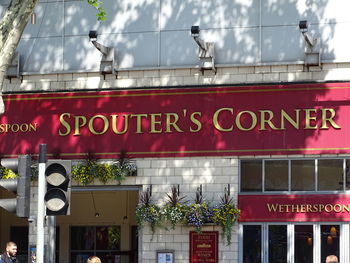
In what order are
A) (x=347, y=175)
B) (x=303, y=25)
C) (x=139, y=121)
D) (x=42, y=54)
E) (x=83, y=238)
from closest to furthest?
(x=303, y=25)
(x=347, y=175)
(x=139, y=121)
(x=42, y=54)
(x=83, y=238)

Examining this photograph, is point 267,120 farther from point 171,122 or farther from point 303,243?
point 303,243

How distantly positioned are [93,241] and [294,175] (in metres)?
9.35

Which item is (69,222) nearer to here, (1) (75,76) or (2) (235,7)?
(1) (75,76)

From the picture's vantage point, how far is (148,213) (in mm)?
21875

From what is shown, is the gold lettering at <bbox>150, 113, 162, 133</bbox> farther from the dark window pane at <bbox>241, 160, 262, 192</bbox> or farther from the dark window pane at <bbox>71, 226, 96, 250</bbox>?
the dark window pane at <bbox>71, 226, 96, 250</bbox>

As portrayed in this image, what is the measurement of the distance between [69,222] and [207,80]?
8743mm

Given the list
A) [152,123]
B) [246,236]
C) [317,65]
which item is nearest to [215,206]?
[246,236]

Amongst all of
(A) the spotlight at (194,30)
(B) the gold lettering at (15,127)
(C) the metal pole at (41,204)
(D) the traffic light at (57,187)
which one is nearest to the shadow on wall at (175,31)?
(A) the spotlight at (194,30)

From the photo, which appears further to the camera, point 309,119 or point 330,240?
point 309,119

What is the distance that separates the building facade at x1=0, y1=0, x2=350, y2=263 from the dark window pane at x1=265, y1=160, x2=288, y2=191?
0.09ft

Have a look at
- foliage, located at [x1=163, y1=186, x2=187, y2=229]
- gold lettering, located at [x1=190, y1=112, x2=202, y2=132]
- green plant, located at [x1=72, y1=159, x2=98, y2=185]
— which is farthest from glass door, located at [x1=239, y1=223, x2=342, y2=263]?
green plant, located at [x1=72, y1=159, x2=98, y2=185]

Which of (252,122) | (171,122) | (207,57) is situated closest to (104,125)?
(171,122)

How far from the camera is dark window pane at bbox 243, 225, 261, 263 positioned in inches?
856

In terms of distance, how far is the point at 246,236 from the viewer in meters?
21.8
